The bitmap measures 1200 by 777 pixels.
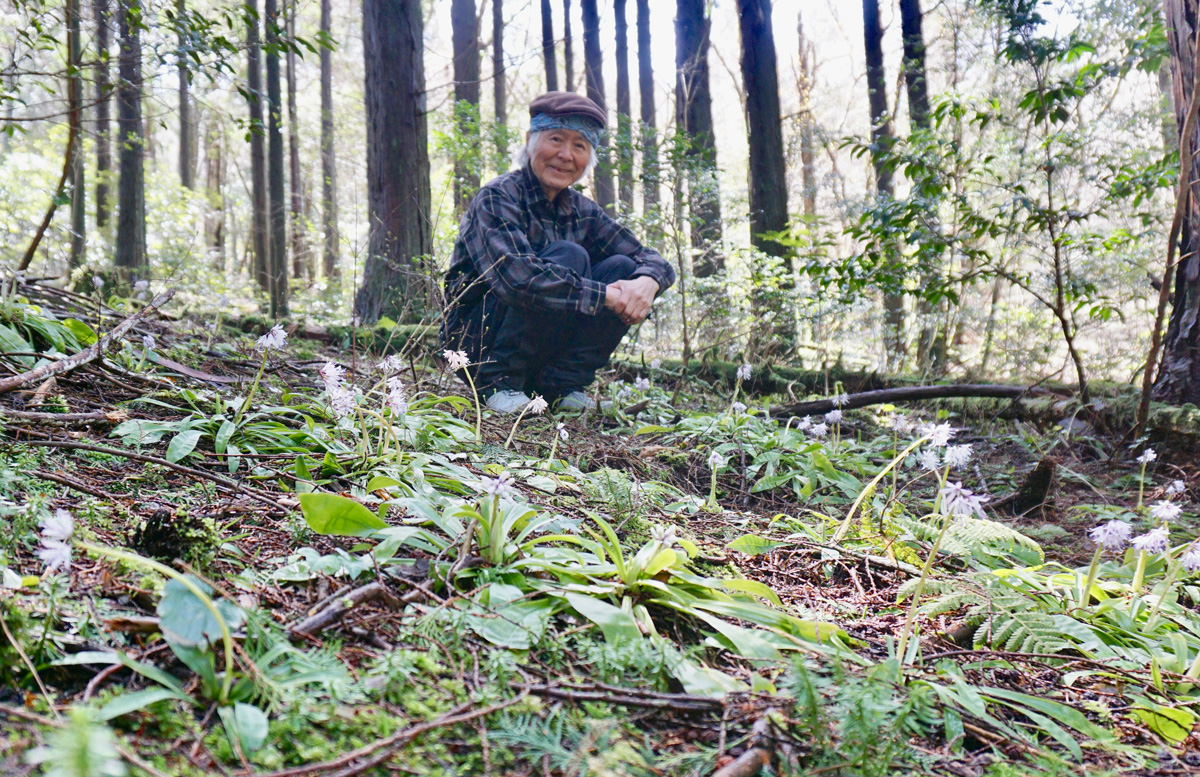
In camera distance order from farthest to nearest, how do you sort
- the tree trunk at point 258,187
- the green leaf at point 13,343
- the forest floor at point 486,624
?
the tree trunk at point 258,187 < the green leaf at point 13,343 < the forest floor at point 486,624

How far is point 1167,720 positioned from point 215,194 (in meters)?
20.5

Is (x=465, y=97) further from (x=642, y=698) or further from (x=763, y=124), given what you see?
(x=642, y=698)

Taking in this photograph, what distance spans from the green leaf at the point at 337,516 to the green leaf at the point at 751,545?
1008mm

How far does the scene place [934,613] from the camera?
1.54 meters

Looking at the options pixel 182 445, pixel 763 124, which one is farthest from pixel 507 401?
pixel 763 124

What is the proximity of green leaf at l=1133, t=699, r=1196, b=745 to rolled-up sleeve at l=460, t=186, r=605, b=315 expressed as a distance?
2.80 metres

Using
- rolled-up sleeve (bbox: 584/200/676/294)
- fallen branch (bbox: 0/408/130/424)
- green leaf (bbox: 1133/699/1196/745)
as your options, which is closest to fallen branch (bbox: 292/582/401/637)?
fallen branch (bbox: 0/408/130/424)

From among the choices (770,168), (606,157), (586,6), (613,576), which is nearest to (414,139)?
(606,157)

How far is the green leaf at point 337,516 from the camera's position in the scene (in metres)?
1.40

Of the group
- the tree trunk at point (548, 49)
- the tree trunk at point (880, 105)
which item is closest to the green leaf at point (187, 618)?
the tree trunk at point (880, 105)

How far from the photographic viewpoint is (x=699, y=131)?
9.26 meters

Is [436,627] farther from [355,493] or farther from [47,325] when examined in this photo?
[47,325]

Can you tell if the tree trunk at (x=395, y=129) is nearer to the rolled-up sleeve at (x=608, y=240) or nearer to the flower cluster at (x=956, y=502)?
the rolled-up sleeve at (x=608, y=240)

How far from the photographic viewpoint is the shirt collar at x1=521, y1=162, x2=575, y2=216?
13.2 feet
